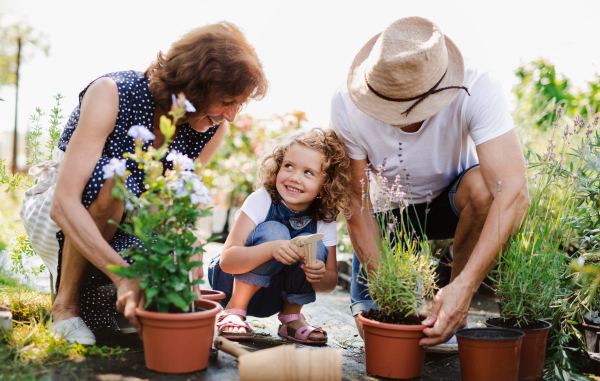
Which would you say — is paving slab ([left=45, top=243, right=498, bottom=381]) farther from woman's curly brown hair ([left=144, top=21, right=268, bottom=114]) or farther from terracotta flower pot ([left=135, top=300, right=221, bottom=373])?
woman's curly brown hair ([left=144, top=21, right=268, bottom=114])

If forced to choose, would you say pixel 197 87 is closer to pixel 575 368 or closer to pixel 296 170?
pixel 296 170

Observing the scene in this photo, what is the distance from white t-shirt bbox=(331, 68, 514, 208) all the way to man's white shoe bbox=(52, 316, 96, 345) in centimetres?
143

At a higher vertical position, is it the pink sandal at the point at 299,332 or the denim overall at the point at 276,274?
the denim overall at the point at 276,274

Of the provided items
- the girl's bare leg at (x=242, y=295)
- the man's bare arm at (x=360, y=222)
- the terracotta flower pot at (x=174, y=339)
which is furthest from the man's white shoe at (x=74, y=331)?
the man's bare arm at (x=360, y=222)

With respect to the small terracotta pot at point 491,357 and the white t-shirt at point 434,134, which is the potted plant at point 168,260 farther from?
the white t-shirt at point 434,134

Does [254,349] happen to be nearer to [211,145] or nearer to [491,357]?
[491,357]

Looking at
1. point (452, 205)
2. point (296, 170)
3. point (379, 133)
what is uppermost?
point (379, 133)

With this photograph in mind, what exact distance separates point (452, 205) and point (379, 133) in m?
0.53

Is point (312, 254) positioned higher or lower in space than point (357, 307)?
higher

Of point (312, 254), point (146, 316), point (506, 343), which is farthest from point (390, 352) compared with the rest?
point (146, 316)

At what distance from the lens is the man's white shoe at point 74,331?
1655 millimetres

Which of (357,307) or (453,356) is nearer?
(453,356)

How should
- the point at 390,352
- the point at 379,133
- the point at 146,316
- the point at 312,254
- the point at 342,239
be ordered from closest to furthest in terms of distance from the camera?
1. the point at 146,316
2. the point at 390,352
3. the point at 312,254
4. the point at 379,133
5. the point at 342,239

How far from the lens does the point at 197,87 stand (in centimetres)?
180
